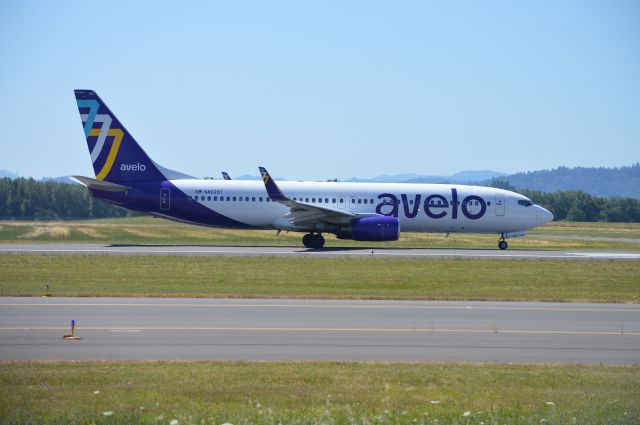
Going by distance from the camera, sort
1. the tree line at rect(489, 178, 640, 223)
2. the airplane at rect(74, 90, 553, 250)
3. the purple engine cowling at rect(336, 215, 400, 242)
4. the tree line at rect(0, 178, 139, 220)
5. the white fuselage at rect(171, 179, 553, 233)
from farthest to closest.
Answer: the tree line at rect(489, 178, 640, 223)
the tree line at rect(0, 178, 139, 220)
the white fuselage at rect(171, 179, 553, 233)
the airplane at rect(74, 90, 553, 250)
the purple engine cowling at rect(336, 215, 400, 242)

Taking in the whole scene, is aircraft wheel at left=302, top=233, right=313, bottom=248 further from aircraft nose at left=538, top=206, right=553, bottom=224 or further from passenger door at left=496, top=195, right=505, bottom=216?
aircraft nose at left=538, top=206, right=553, bottom=224

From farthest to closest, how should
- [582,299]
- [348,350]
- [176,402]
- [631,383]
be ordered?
[582,299]
[348,350]
[631,383]
[176,402]

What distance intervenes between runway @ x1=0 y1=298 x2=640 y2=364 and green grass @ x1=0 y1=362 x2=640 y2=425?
1069mm

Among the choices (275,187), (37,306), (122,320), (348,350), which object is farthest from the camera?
(275,187)

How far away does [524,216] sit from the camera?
144 feet

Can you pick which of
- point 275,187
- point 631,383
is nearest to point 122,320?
point 631,383

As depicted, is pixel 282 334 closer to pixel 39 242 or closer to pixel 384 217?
pixel 384 217

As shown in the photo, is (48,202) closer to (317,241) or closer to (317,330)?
(317,241)

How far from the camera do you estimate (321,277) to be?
2752 centimetres

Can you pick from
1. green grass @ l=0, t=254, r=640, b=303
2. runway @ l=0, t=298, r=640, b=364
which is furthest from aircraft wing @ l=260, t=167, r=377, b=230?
runway @ l=0, t=298, r=640, b=364

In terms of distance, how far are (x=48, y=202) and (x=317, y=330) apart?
67290 mm

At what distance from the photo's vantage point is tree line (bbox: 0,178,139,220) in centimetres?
7625

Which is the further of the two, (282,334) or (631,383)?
(282,334)

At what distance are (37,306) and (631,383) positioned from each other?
42.7 feet
